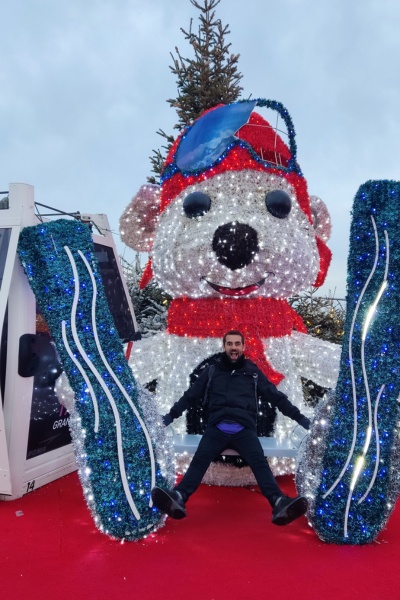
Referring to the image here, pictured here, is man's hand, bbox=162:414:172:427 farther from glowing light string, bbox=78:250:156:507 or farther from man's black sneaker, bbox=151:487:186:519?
man's black sneaker, bbox=151:487:186:519

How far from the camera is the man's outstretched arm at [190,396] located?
110 inches

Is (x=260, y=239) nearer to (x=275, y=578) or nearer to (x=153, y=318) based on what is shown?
(x=275, y=578)

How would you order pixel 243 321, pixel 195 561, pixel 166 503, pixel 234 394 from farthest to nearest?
pixel 243 321
pixel 234 394
pixel 166 503
pixel 195 561

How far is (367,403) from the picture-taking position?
2396 millimetres

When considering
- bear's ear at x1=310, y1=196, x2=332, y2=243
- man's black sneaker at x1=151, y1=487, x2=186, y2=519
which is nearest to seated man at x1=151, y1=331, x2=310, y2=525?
man's black sneaker at x1=151, y1=487, x2=186, y2=519

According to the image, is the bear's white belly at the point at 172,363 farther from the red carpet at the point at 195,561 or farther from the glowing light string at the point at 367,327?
the glowing light string at the point at 367,327

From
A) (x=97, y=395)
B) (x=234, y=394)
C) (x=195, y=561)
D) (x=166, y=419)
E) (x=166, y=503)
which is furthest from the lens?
(x=234, y=394)

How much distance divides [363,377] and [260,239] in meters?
1.10

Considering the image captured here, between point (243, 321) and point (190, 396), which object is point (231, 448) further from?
point (243, 321)

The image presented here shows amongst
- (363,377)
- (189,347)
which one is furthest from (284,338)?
(363,377)

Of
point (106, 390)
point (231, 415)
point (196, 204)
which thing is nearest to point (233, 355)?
point (231, 415)

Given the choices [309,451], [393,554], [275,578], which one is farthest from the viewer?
[309,451]

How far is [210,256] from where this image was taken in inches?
118

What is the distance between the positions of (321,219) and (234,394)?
180cm
